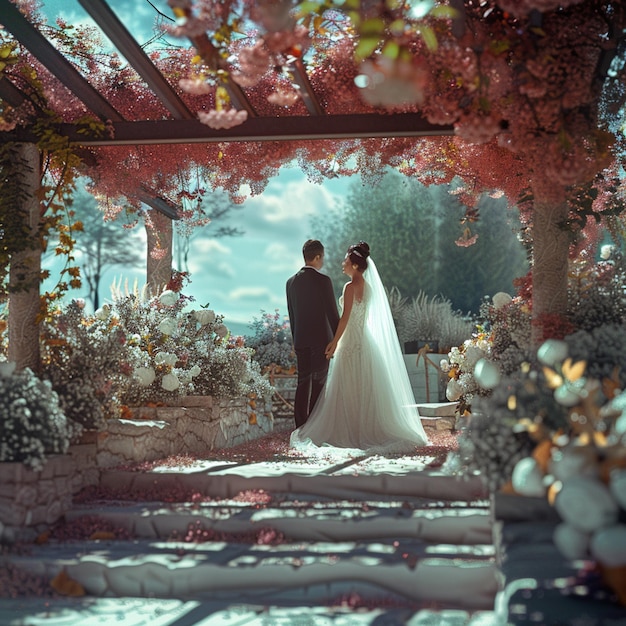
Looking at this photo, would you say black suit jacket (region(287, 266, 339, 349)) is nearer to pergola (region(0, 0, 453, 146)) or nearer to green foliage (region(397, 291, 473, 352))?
pergola (region(0, 0, 453, 146))

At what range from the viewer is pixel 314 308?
7863 millimetres

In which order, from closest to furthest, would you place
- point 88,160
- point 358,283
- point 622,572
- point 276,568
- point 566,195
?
1. point 622,572
2. point 276,568
3. point 566,195
4. point 88,160
5. point 358,283

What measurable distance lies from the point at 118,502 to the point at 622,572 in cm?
333

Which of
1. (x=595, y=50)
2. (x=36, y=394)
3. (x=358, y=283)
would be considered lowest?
(x=36, y=394)

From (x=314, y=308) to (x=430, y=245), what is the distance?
13351mm

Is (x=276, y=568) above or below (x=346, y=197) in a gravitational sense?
below

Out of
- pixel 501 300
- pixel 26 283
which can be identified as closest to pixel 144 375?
pixel 26 283

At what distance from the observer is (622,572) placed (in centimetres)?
302

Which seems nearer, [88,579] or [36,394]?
[88,579]

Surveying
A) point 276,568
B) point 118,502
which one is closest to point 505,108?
point 276,568

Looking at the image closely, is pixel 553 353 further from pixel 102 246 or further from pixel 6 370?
pixel 102 246

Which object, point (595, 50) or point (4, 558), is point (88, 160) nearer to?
point (4, 558)

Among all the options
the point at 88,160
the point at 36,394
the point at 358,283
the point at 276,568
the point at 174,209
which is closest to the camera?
the point at 276,568

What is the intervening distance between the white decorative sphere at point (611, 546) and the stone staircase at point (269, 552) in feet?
2.63
